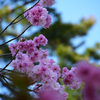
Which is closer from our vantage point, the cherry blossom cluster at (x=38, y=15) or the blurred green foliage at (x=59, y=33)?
the cherry blossom cluster at (x=38, y=15)

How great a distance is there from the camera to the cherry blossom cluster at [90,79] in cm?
51

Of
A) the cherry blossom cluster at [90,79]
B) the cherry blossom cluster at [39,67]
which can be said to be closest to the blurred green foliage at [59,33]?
the cherry blossom cluster at [39,67]

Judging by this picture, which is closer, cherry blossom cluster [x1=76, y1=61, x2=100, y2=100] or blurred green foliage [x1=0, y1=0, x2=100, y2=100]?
cherry blossom cluster [x1=76, y1=61, x2=100, y2=100]

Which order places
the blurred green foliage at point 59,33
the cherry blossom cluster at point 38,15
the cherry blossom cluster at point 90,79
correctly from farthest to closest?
the blurred green foliage at point 59,33, the cherry blossom cluster at point 38,15, the cherry blossom cluster at point 90,79

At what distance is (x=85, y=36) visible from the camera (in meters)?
9.57

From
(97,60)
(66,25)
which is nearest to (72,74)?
(66,25)

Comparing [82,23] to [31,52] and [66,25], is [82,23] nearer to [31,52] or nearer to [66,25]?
[66,25]

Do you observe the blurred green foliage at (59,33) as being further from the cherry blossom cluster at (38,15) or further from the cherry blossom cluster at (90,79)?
the cherry blossom cluster at (90,79)

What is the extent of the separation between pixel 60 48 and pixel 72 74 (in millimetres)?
6375

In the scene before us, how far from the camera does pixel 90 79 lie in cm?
53

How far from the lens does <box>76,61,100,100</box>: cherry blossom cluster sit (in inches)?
20.2

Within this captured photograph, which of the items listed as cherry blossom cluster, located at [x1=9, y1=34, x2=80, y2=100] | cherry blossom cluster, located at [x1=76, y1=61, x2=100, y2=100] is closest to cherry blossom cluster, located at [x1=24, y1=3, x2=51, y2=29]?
cherry blossom cluster, located at [x1=9, y1=34, x2=80, y2=100]

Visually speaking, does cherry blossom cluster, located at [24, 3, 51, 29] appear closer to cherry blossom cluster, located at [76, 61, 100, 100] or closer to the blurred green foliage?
cherry blossom cluster, located at [76, 61, 100, 100]

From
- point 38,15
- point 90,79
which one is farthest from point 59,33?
point 90,79
